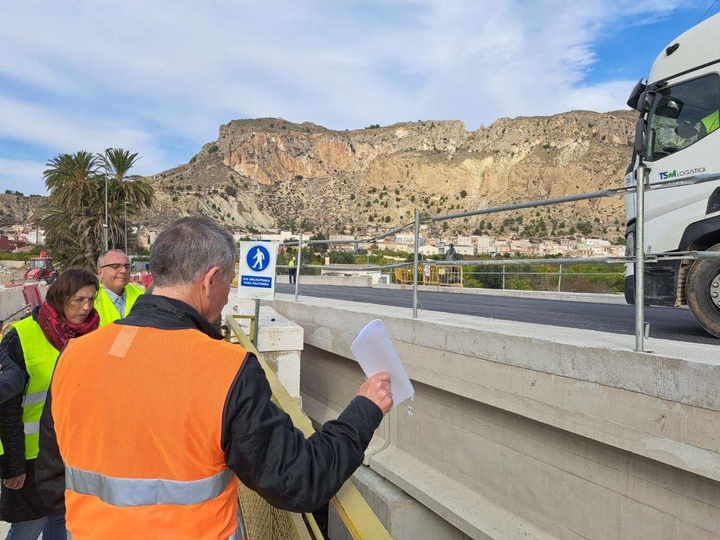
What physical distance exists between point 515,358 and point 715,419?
1.42 m

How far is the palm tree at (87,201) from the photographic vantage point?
38.2 meters

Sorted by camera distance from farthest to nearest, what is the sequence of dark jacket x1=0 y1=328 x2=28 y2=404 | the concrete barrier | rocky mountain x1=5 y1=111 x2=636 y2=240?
rocky mountain x1=5 y1=111 x2=636 y2=240 < the concrete barrier < dark jacket x1=0 y1=328 x2=28 y2=404

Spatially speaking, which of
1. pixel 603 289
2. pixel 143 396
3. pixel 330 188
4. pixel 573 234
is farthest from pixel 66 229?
pixel 330 188

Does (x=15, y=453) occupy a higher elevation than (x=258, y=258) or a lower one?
lower

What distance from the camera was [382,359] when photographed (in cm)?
185

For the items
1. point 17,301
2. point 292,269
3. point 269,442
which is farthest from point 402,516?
point 17,301

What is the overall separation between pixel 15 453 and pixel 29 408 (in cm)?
24

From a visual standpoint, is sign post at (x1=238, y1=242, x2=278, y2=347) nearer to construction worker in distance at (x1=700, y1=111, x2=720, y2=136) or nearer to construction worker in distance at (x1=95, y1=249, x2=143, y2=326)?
construction worker in distance at (x1=95, y1=249, x2=143, y2=326)

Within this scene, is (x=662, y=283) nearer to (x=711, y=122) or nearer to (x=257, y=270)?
(x=711, y=122)

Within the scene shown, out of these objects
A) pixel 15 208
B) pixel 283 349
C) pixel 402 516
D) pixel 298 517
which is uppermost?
pixel 15 208

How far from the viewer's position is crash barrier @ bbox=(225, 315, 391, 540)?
5.17 feet

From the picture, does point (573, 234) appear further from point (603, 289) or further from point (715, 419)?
point (715, 419)

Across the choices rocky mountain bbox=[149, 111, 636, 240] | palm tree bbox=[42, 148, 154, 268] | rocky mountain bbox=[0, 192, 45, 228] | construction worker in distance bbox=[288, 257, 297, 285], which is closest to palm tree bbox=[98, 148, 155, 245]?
palm tree bbox=[42, 148, 154, 268]

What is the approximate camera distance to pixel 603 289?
58.1 ft
